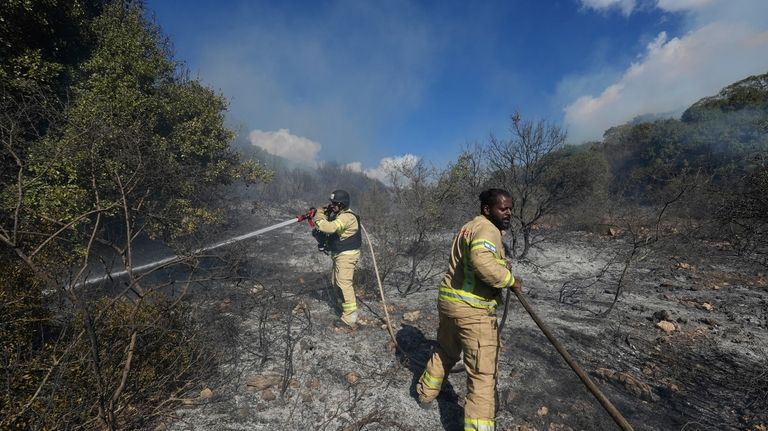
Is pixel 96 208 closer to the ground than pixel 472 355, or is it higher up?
higher up

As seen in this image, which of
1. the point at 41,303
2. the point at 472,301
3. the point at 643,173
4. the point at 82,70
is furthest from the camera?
the point at 643,173

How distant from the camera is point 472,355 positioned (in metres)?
2.66

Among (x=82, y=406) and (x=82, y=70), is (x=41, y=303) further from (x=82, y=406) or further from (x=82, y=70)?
(x=82, y=70)

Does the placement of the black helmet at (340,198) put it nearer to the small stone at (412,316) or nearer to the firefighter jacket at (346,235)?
the firefighter jacket at (346,235)

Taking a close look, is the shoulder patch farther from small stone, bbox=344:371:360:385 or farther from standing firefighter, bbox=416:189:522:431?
small stone, bbox=344:371:360:385

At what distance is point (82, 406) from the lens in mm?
2285

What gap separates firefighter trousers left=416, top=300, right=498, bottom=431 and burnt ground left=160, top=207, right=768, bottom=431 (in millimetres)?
491

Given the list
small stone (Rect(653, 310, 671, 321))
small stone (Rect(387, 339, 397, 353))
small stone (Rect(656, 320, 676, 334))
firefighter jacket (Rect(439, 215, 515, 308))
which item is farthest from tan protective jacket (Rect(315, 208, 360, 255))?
small stone (Rect(653, 310, 671, 321))

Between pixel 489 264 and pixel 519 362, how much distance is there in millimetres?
2104

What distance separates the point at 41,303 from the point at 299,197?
21359mm

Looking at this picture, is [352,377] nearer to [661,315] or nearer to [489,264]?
[489,264]

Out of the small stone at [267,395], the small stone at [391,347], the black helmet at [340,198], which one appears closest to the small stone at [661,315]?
the small stone at [391,347]

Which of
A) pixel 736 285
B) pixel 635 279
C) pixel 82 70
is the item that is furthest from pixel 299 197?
pixel 736 285

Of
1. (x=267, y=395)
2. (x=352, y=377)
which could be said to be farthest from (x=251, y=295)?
(x=352, y=377)
